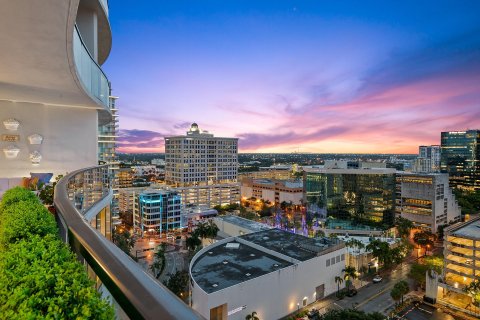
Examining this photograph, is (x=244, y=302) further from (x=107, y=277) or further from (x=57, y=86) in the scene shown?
(x=107, y=277)

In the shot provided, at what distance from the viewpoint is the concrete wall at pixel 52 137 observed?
8312mm

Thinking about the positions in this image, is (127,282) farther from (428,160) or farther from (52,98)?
(428,160)

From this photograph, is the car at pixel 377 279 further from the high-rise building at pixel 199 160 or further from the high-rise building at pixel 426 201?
the high-rise building at pixel 199 160

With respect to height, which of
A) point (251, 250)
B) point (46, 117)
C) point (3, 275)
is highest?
point (46, 117)

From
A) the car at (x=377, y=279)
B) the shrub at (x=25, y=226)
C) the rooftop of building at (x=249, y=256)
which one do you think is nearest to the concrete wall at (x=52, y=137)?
the shrub at (x=25, y=226)

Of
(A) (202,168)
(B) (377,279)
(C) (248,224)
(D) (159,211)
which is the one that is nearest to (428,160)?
(A) (202,168)

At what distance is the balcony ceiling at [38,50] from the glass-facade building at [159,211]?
116 feet

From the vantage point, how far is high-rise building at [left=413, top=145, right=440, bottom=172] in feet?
299

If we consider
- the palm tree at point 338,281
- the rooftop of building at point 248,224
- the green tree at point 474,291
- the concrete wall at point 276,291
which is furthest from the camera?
the rooftop of building at point 248,224

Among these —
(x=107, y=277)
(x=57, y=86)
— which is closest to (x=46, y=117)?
(x=57, y=86)

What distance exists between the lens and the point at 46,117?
28.1ft

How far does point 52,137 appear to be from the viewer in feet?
28.4

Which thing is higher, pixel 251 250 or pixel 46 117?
pixel 46 117

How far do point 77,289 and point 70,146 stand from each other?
344 inches
